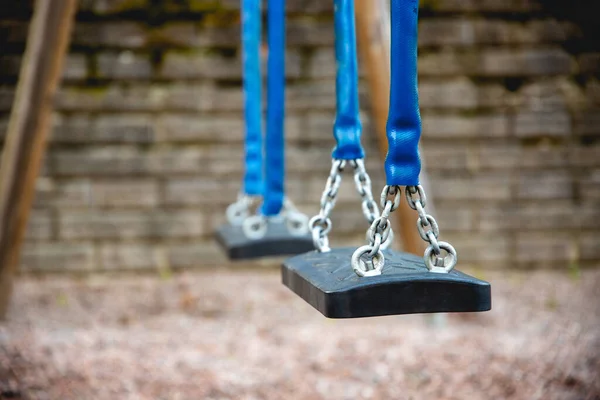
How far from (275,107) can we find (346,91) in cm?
43

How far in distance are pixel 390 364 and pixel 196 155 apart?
204cm

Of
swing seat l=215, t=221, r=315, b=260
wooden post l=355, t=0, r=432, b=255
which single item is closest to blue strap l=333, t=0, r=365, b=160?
swing seat l=215, t=221, r=315, b=260

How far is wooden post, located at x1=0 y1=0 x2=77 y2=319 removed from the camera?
9.08 ft

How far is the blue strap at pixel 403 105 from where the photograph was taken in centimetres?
114

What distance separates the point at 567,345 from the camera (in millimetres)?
2949

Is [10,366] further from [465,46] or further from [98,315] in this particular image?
[465,46]

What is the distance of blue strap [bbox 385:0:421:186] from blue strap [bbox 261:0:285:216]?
72 centimetres

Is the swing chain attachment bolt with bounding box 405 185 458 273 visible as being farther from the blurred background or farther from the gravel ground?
the blurred background

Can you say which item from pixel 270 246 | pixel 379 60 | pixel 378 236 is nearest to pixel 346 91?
pixel 378 236

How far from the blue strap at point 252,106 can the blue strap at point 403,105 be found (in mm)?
1118

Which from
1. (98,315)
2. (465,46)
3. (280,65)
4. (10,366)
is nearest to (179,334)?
(98,315)

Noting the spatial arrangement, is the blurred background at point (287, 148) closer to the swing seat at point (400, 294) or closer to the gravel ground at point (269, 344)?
the gravel ground at point (269, 344)

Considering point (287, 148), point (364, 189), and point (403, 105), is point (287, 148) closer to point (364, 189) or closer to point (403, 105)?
point (364, 189)

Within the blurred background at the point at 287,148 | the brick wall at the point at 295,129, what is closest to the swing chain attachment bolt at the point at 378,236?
the blurred background at the point at 287,148
